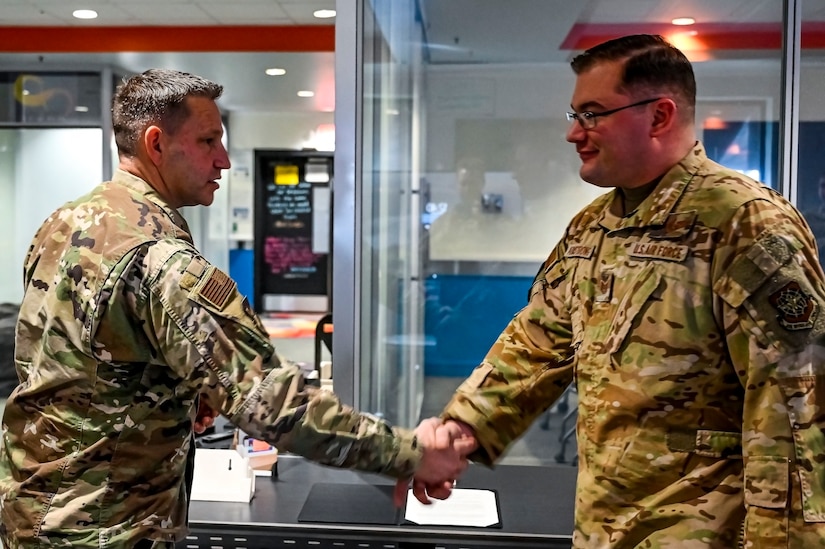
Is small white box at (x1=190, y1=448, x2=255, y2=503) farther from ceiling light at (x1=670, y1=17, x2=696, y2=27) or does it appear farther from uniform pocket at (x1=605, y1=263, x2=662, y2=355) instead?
ceiling light at (x1=670, y1=17, x2=696, y2=27)

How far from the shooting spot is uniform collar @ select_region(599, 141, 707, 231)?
1509mm

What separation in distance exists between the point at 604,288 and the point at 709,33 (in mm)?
2857

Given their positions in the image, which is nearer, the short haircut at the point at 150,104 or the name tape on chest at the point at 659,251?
the name tape on chest at the point at 659,251

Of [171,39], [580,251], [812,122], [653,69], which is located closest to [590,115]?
[653,69]

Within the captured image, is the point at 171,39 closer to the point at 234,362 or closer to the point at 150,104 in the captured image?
the point at 150,104

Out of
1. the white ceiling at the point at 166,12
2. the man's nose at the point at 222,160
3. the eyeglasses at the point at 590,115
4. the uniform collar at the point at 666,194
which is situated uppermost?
the white ceiling at the point at 166,12

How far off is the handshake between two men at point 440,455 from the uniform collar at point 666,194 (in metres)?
0.58

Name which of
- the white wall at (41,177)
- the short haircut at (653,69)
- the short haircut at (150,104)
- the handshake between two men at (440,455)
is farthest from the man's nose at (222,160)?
the white wall at (41,177)

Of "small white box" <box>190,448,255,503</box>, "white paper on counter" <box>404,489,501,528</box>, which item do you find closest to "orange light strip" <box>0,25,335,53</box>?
"small white box" <box>190,448,255,503</box>

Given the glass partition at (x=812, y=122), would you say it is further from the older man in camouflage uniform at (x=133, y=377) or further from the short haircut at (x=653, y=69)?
the older man in camouflage uniform at (x=133, y=377)

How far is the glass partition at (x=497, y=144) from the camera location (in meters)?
3.76

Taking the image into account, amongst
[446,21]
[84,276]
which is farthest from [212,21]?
[84,276]

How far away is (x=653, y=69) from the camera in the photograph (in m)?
1.56

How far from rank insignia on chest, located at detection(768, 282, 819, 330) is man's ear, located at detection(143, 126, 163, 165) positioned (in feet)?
3.84
